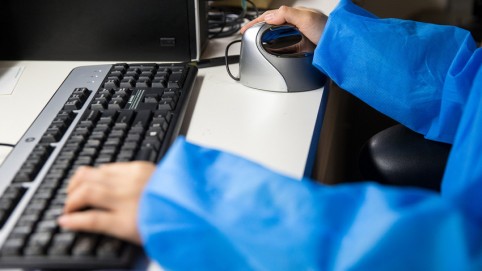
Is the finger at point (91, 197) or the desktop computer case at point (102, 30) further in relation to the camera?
the desktop computer case at point (102, 30)

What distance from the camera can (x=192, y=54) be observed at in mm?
935

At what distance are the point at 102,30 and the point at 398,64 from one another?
0.47 metres

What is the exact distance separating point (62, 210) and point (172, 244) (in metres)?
0.11

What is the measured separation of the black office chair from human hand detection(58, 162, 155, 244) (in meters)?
0.45

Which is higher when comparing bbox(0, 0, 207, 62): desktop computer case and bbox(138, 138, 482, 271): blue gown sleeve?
bbox(138, 138, 482, 271): blue gown sleeve

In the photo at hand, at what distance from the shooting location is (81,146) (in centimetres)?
62

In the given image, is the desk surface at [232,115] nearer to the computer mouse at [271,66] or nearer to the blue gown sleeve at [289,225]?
the computer mouse at [271,66]

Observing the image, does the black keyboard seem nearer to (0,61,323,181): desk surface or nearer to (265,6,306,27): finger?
(0,61,323,181): desk surface

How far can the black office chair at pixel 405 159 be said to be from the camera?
84cm

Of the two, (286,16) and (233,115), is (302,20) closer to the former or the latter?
(286,16)

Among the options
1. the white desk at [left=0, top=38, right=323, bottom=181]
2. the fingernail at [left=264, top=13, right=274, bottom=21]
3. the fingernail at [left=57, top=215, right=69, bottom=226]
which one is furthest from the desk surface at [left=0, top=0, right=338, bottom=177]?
the fingernail at [left=57, top=215, right=69, bottom=226]

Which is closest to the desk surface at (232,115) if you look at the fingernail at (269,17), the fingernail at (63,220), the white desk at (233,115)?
the white desk at (233,115)

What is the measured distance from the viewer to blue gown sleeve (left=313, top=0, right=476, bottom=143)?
0.82 meters

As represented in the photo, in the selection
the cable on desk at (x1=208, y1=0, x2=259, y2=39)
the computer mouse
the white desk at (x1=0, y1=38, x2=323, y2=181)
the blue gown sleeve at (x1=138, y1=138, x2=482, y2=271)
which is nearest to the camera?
the blue gown sleeve at (x1=138, y1=138, x2=482, y2=271)
